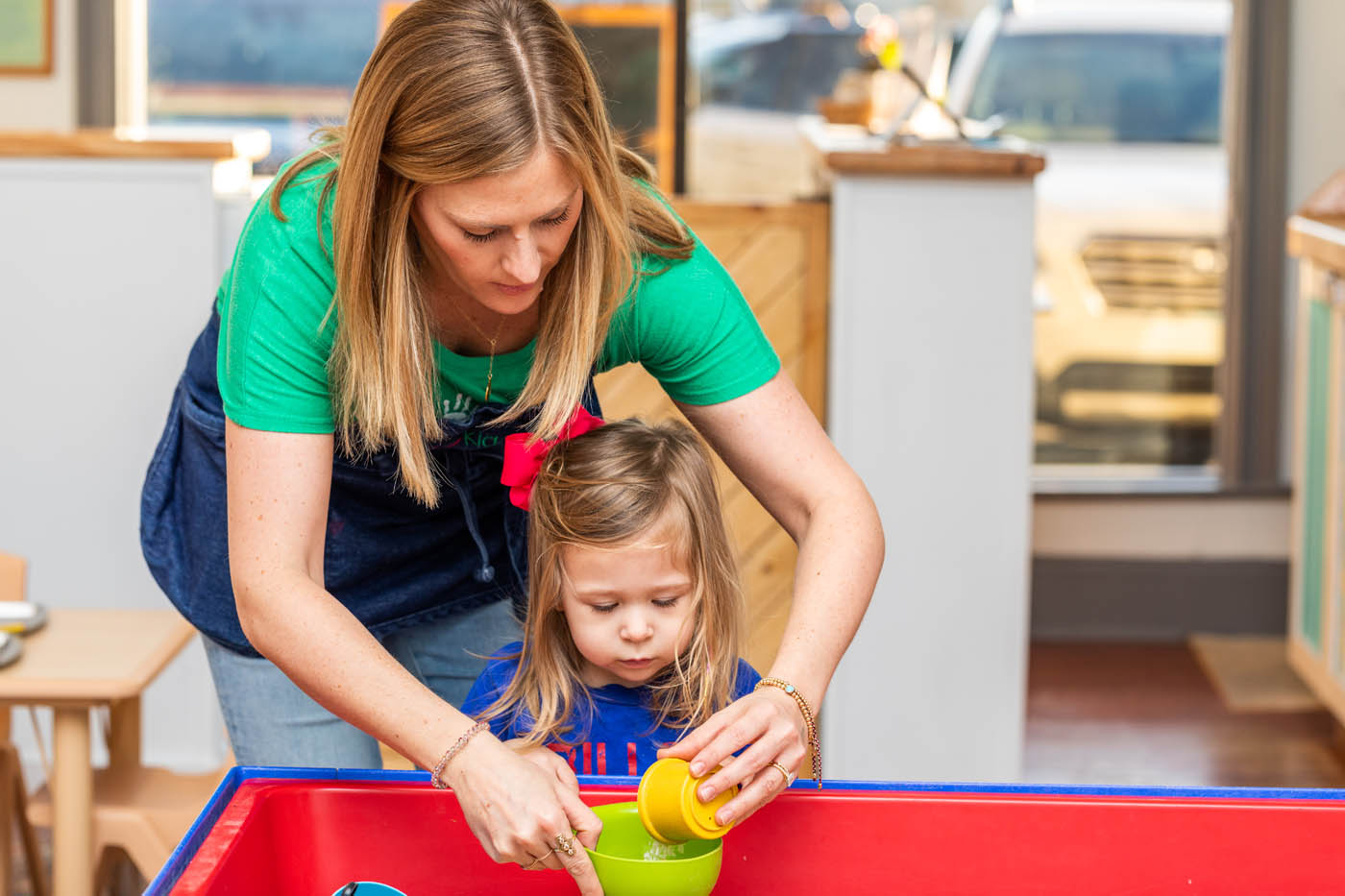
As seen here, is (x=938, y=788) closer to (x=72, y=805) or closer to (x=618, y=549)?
(x=618, y=549)

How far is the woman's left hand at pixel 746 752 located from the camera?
1.06 m

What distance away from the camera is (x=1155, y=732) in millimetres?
3309

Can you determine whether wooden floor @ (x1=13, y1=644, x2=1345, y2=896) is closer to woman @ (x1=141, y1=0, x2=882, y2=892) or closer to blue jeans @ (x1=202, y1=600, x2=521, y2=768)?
blue jeans @ (x1=202, y1=600, x2=521, y2=768)

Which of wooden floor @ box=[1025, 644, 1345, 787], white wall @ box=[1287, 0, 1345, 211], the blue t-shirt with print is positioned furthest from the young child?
white wall @ box=[1287, 0, 1345, 211]

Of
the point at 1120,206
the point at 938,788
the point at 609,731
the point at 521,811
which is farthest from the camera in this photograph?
the point at 1120,206

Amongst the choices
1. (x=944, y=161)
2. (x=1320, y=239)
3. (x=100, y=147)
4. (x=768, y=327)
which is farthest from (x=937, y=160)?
(x=100, y=147)

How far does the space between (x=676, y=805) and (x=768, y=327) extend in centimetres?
183

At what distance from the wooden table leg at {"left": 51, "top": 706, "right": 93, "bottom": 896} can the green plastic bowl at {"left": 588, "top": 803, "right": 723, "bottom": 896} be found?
3.52 ft

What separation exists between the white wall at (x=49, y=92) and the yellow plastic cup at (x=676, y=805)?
309 cm

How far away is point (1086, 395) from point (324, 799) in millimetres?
3215

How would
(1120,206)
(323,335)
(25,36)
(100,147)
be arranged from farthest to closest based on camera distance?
(1120,206)
(25,36)
(100,147)
(323,335)

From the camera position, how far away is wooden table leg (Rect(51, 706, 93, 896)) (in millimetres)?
1940

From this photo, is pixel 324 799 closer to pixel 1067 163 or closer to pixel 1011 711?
pixel 1011 711

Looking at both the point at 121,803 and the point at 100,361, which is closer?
the point at 121,803
